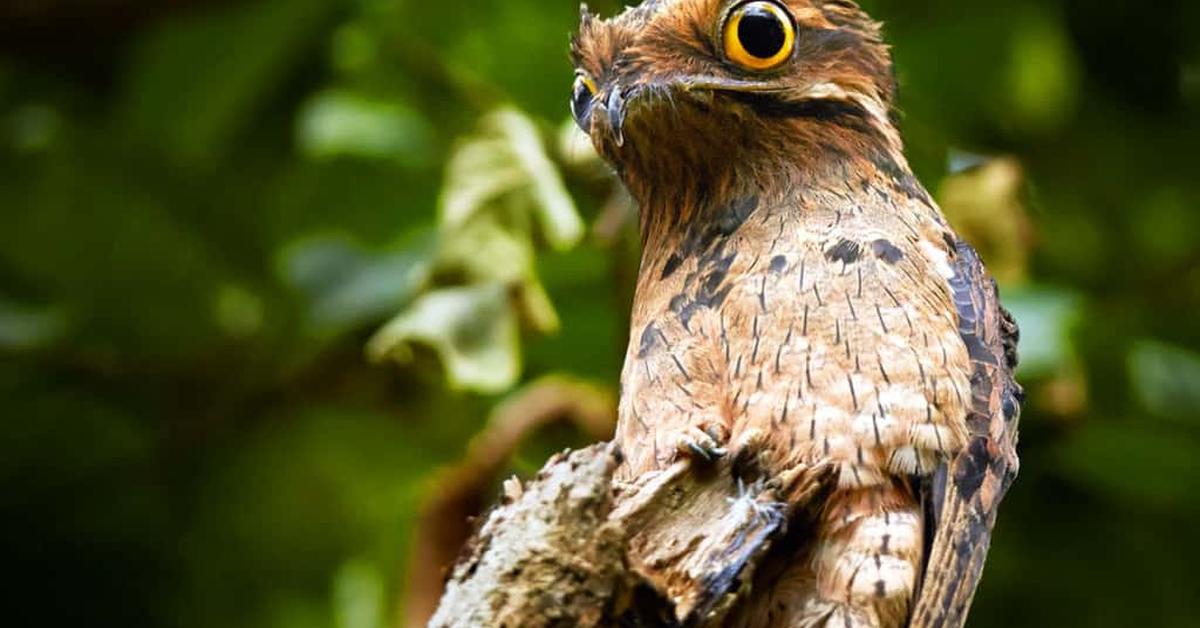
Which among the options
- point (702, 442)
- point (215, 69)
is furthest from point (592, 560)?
point (215, 69)

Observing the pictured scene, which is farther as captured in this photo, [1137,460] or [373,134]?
[373,134]

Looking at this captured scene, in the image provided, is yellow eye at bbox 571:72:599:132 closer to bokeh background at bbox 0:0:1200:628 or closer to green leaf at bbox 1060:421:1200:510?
bokeh background at bbox 0:0:1200:628

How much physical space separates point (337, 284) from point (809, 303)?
280cm

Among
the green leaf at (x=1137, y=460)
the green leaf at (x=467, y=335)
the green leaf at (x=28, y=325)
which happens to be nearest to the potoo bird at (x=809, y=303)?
the green leaf at (x=467, y=335)

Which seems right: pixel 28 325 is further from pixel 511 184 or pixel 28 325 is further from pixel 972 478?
pixel 972 478

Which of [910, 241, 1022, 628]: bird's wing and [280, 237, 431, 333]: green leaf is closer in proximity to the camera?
[910, 241, 1022, 628]: bird's wing

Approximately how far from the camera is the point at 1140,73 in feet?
18.1

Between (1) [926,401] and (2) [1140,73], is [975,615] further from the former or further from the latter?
(1) [926,401]

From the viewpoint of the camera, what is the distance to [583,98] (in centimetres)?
302

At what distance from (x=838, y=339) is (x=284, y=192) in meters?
3.29

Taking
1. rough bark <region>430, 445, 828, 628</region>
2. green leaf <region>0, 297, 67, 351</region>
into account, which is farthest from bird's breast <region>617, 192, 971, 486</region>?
green leaf <region>0, 297, 67, 351</region>

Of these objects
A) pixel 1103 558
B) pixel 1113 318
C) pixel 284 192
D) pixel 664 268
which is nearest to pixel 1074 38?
pixel 1113 318

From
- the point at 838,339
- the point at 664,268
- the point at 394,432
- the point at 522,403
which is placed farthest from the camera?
the point at 394,432

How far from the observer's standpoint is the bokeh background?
16.8 ft
